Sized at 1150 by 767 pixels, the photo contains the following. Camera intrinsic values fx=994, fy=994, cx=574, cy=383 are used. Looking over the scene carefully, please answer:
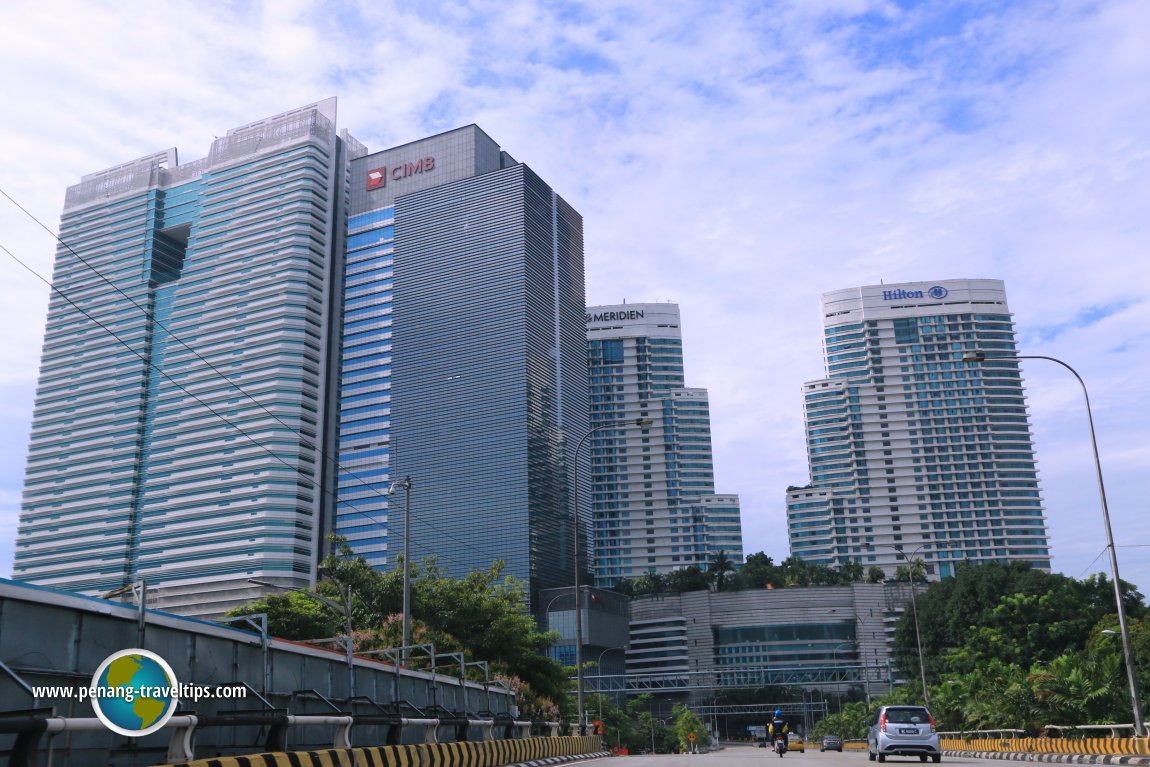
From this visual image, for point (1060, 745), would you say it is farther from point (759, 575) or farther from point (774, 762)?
point (759, 575)

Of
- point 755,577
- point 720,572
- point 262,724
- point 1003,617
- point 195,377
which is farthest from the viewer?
point 720,572

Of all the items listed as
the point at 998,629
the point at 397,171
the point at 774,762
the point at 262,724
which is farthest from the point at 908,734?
the point at 397,171

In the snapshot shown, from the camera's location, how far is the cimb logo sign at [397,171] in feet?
562

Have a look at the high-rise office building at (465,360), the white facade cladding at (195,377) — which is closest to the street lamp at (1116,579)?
the high-rise office building at (465,360)

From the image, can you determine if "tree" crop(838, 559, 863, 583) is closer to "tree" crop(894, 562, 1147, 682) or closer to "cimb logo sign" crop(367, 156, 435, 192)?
"tree" crop(894, 562, 1147, 682)

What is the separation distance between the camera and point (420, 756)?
2014 centimetres

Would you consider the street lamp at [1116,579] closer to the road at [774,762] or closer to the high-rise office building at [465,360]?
the road at [774,762]

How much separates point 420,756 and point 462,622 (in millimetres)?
24892

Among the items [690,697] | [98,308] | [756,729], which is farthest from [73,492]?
[756,729]

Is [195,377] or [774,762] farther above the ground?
[195,377]

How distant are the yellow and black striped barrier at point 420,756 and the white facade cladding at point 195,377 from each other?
132246 mm

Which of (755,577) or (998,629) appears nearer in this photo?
(998,629)

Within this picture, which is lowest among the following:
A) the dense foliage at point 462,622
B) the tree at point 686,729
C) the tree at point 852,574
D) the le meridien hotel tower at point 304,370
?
the tree at point 686,729

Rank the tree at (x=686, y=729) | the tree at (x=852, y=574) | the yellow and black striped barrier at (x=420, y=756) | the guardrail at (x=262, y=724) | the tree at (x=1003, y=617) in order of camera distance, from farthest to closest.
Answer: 1. the tree at (x=852, y=574)
2. the tree at (x=686, y=729)
3. the tree at (x=1003, y=617)
4. the yellow and black striped barrier at (x=420, y=756)
5. the guardrail at (x=262, y=724)
